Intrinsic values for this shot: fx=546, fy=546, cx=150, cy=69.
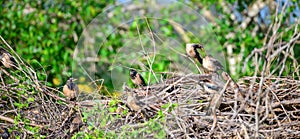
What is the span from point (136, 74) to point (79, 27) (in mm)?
3189

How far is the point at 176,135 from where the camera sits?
193 cm

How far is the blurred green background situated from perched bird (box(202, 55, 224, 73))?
7.98 feet

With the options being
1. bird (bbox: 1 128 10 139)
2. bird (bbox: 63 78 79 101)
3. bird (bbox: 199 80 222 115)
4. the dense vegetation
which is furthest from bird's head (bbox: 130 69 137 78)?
the dense vegetation

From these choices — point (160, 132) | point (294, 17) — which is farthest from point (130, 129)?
point (294, 17)

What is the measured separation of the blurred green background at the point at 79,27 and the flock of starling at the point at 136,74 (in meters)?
2.17

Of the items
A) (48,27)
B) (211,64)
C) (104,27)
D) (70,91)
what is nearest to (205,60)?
(211,64)

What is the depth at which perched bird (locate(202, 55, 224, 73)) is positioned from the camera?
205 cm

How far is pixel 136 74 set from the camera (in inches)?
90.4

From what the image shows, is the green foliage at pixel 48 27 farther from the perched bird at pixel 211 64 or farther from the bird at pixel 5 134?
the perched bird at pixel 211 64

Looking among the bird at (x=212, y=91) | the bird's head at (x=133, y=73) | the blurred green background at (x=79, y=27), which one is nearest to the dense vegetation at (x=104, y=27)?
the blurred green background at (x=79, y=27)

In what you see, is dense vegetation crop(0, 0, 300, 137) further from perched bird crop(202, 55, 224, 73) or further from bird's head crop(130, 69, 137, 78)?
perched bird crop(202, 55, 224, 73)

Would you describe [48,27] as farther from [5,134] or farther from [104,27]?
[5,134]

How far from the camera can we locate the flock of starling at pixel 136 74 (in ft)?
6.30

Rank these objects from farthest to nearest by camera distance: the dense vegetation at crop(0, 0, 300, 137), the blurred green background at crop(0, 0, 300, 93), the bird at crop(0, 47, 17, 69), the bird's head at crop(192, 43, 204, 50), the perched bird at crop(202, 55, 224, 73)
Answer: the blurred green background at crop(0, 0, 300, 93)
the dense vegetation at crop(0, 0, 300, 137)
the bird at crop(0, 47, 17, 69)
the bird's head at crop(192, 43, 204, 50)
the perched bird at crop(202, 55, 224, 73)
